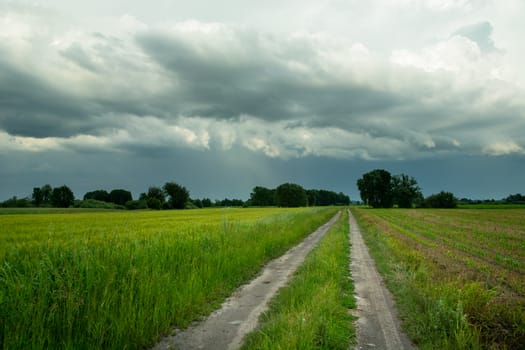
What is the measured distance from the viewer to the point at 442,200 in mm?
126938

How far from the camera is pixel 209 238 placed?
1193cm

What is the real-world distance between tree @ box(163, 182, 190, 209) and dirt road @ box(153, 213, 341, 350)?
401 ft

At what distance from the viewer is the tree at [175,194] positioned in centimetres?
12726

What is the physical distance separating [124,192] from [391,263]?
502 ft

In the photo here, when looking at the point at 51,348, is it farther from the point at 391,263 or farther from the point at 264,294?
the point at 391,263

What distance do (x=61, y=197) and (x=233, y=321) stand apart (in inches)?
→ 4778

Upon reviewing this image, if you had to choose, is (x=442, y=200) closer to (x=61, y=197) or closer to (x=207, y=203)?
(x=207, y=203)

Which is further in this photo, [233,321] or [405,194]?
[405,194]

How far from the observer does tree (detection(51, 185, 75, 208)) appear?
105113 millimetres

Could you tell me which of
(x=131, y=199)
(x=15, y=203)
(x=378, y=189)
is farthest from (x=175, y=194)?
(x=378, y=189)

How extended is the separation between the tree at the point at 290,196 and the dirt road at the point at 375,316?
141 meters

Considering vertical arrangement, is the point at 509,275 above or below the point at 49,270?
below

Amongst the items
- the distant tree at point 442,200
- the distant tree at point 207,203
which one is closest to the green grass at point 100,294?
the distant tree at point 442,200

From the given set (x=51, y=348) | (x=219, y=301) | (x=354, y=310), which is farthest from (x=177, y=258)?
(x=354, y=310)
